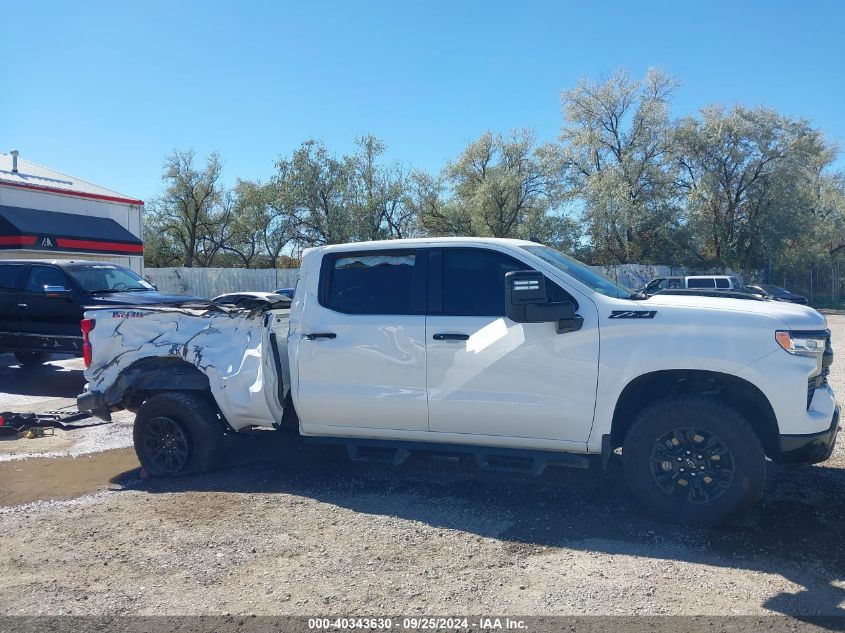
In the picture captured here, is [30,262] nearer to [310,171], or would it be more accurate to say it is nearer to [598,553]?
[598,553]

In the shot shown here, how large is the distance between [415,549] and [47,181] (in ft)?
79.3

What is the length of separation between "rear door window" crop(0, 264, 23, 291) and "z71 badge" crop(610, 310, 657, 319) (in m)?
11.3

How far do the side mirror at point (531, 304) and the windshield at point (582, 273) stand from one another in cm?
47

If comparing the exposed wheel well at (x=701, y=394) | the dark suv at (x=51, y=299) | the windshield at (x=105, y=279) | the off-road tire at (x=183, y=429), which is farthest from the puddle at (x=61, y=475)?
the windshield at (x=105, y=279)

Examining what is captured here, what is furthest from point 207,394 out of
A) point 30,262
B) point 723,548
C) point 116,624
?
point 30,262

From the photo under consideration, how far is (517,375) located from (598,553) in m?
1.29

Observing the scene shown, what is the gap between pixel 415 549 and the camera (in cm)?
447

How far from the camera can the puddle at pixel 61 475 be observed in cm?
590

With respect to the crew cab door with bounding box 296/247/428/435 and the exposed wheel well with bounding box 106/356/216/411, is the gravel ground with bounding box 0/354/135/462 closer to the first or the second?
the exposed wheel well with bounding box 106/356/216/411

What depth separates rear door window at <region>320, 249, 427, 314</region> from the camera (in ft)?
17.7

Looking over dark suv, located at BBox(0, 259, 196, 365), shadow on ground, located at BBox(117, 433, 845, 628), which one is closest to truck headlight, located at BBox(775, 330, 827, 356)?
shadow on ground, located at BBox(117, 433, 845, 628)

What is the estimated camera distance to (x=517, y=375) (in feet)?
16.1

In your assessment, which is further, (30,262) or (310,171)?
(310,171)

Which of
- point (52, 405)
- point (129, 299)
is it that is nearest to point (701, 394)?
point (52, 405)
